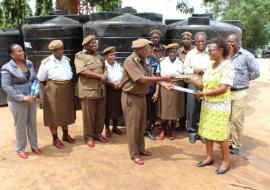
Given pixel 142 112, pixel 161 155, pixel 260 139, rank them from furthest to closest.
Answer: pixel 260 139 < pixel 161 155 < pixel 142 112

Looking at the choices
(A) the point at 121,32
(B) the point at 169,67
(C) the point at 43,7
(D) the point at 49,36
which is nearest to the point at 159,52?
(B) the point at 169,67

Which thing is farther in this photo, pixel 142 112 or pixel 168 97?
pixel 168 97

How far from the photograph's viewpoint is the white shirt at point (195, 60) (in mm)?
5207

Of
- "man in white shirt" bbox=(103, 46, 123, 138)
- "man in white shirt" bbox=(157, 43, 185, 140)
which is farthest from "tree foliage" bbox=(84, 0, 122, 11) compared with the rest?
"man in white shirt" bbox=(157, 43, 185, 140)

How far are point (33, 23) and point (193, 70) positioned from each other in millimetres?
4125

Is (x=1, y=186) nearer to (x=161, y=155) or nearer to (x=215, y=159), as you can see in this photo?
(x=161, y=155)

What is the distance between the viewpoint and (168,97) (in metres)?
5.46

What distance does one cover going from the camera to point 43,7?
539 inches

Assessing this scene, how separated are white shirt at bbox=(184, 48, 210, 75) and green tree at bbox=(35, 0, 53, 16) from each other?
9455mm

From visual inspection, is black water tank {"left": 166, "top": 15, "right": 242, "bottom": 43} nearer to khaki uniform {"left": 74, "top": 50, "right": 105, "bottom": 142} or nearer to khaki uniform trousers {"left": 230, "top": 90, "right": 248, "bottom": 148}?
khaki uniform trousers {"left": 230, "top": 90, "right": 248, "bottom": 148}

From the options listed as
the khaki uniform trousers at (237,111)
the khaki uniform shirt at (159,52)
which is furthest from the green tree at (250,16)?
the khaki uniform trousers at (237,111)

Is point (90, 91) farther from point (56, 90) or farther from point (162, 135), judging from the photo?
point (162, 135)

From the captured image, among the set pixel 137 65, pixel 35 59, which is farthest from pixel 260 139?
pixel 35 59

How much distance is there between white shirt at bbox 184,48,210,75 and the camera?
521 cm
